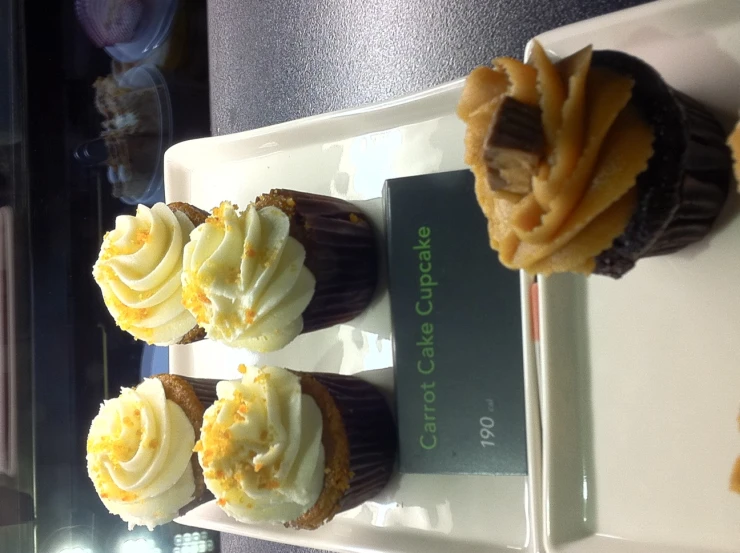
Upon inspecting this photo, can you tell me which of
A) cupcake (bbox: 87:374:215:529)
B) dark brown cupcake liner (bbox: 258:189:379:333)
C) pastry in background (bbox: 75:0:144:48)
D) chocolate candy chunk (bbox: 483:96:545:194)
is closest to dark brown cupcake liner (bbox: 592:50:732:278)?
chocolate candy chunk (bbox: 483:96:545:194)

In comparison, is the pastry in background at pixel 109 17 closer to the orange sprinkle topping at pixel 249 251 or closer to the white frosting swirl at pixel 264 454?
the orange sprinkle topping at pixel 249 251

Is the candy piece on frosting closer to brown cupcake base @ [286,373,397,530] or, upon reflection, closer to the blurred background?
brown cupcake base @ [286,373,397,530]

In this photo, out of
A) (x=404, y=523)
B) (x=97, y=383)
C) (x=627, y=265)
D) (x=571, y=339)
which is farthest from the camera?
(x=97, y=383)

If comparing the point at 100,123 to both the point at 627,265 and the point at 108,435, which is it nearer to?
the point at 108,435

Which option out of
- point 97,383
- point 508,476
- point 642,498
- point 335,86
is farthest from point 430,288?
point 97,383

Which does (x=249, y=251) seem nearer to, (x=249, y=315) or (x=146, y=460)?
(x=249, y=315)

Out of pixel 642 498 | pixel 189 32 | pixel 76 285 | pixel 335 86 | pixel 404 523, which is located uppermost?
pixel 189 32

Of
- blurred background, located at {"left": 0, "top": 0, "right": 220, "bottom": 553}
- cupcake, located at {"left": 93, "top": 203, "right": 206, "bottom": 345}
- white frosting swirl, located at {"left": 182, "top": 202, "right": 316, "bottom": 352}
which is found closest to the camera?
white frosting swirl, located at {"left": 182, "top": 202, "right": 316, "bottom": 352}
